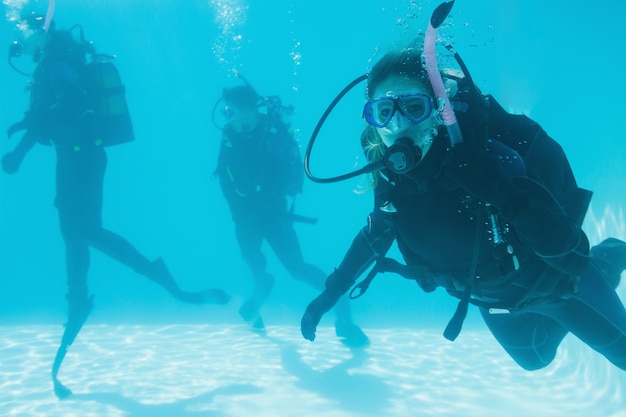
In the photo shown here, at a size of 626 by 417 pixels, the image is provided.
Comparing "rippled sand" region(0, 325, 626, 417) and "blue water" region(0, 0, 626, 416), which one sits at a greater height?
"blue water" region(0, 0, 626, 416)

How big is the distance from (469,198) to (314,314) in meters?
1.30

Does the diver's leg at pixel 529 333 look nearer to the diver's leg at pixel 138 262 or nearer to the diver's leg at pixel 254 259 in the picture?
the diver's leg at pixel 138 262

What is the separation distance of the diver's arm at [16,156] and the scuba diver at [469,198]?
527 centimetres

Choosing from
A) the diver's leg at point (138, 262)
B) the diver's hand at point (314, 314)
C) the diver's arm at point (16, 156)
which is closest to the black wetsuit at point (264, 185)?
the diver's leg at point (138, 262)

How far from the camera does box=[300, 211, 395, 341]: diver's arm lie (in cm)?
295

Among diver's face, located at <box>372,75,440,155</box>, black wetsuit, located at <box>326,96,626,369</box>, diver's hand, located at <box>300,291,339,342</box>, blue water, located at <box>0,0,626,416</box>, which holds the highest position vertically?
blue water, located at <box>0,0,626,416</box>

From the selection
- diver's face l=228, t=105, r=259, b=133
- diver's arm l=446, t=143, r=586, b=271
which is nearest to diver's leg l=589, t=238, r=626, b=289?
diver's arm l=446, t=143, r=586, b=271

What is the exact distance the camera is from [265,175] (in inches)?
303

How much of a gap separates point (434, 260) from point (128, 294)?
754 inches

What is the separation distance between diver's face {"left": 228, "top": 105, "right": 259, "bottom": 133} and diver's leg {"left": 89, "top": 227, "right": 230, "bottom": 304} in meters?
2.57

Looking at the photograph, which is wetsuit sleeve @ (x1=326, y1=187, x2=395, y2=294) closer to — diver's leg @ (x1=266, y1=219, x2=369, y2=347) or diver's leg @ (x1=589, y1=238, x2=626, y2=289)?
diver's leg @ (x1=589, y1=238, x2=626, y2=289)

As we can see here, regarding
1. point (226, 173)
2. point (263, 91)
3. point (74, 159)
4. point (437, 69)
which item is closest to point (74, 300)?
point (74, 159)

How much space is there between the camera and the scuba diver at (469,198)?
207cm

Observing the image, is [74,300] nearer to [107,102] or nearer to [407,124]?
[107,102]
